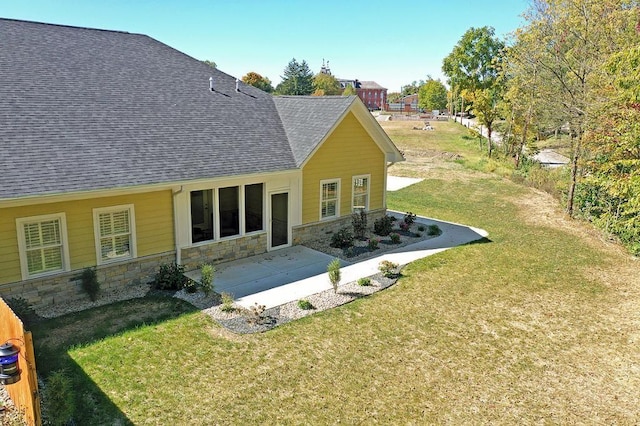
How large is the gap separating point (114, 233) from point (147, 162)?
218cm

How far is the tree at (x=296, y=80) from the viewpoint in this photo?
9856cm

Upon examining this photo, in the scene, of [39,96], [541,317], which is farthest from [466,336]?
[39,96]

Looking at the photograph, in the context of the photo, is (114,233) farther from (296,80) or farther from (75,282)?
(296,80)

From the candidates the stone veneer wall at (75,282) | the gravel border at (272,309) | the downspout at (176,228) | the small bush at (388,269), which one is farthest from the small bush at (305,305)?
the stone veneer wall at (75,282)

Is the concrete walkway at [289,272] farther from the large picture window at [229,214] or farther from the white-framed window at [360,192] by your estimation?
the white-framed window at [360,192]

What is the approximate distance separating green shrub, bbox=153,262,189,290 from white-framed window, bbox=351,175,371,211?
26.6 feet

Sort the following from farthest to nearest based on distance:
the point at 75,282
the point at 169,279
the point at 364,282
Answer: the point at 364,282 → the point at 169,279 → the point at 75,282

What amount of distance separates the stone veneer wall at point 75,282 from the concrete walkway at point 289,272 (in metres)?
1.95

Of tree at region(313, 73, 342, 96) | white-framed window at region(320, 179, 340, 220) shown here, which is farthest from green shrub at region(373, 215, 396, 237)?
tree at region(313, 73, 342, 96)

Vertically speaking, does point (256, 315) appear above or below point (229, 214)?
below

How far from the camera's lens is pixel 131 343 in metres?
9.77

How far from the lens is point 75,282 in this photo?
1195 centimetres

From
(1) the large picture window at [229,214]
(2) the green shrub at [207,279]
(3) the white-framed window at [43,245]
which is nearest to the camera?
(3) the white-framed window at [43,245]

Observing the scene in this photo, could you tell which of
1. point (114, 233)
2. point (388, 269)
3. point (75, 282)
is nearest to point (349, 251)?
point (388, 269)
